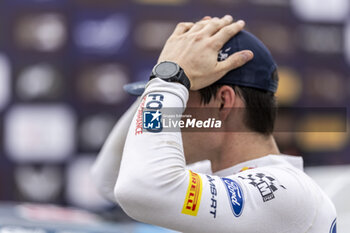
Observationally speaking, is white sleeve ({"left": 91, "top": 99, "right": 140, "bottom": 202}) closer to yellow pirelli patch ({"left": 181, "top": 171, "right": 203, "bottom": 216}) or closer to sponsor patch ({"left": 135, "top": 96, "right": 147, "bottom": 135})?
sponsor patch ({"left": 135, "top": 96, "right": 147, "bottom": 135})

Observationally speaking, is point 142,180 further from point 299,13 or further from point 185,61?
point 299,13

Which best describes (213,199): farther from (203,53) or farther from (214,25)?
(214,25)

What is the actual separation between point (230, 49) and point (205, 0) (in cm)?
840

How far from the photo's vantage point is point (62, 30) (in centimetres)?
1007

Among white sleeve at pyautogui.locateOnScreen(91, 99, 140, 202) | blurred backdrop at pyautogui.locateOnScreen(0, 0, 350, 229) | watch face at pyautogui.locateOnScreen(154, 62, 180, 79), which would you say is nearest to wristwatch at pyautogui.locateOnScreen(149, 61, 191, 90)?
watch face at pyautogui.locateOnScreen(154, 62, 180, 79)

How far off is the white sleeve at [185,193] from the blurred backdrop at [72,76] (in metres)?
8.07

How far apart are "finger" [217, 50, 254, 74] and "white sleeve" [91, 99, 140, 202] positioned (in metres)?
0.68

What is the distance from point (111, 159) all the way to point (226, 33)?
92cm

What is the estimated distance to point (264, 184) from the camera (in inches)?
65.4

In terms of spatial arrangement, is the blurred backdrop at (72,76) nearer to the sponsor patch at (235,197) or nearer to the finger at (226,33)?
the finger at (226,33)

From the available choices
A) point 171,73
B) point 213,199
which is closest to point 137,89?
point 171,73

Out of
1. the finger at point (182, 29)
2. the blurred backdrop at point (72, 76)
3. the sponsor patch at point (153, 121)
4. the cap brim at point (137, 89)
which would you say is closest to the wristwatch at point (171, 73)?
the sponsor patch at point (153, 121)

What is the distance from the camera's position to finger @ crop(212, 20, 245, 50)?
6.15 feet

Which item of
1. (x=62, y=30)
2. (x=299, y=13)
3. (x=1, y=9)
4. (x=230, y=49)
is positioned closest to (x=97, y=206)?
(x=62, y=30)
